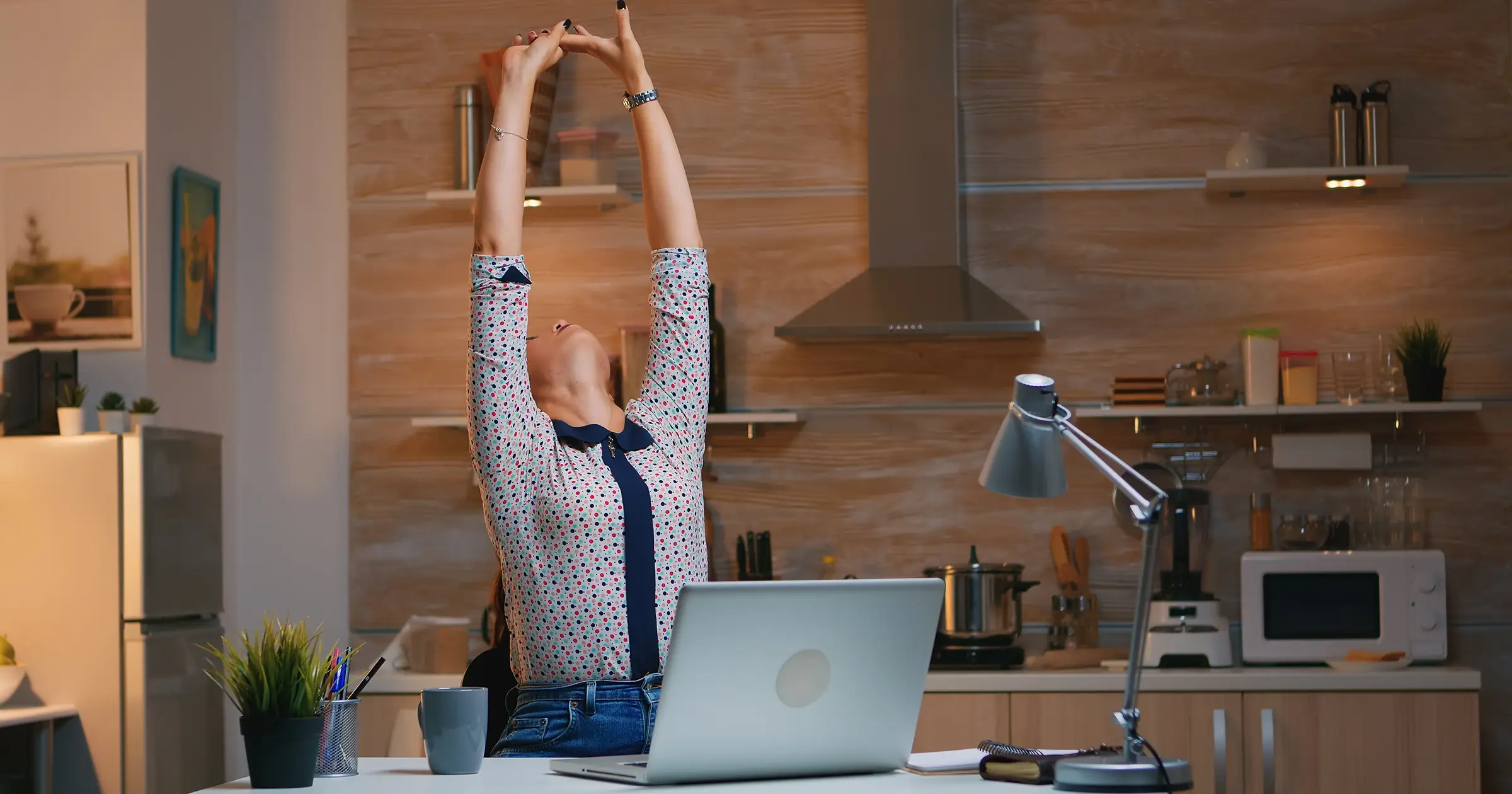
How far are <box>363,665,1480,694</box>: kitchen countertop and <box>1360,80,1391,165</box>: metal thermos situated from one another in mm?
1339

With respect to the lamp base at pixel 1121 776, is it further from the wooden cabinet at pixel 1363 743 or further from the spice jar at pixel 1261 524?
the spice jar at pixel 1261 524

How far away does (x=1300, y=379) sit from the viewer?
4027 millimetres

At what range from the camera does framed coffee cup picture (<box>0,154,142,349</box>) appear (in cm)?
400

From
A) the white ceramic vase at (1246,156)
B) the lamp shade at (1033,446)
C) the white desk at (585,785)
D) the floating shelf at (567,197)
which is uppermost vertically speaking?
the white ceramic vase at (1246,156)

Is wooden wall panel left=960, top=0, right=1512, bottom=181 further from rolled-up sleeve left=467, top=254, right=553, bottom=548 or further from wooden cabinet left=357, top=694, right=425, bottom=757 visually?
rolled-up sleeve left=467, top=254, right=553, bottom=548

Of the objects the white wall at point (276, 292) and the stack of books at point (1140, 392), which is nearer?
the stack of books at point (1140, 392)

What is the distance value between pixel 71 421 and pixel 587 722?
237 centimetres

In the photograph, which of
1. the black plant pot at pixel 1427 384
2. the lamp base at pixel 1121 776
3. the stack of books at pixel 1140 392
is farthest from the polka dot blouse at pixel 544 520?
the black plant pot at pixel 1427 384

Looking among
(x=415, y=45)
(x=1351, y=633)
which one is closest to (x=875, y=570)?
(x=1351, y=633)

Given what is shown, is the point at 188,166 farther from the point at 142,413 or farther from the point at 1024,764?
the point at 1024,764

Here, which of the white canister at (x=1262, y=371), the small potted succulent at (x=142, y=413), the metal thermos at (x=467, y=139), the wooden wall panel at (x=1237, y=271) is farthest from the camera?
the metal thermos at (x=467, y=139)

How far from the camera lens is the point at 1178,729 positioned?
3.61 m

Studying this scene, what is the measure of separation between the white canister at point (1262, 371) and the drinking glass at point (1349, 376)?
181 mm

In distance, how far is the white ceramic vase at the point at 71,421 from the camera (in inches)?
146
